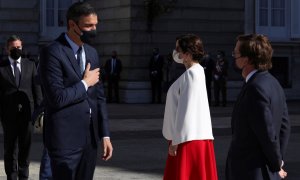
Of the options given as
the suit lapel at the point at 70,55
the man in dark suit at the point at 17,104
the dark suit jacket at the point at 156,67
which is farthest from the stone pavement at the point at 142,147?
the suit lapel at the point at 70,55

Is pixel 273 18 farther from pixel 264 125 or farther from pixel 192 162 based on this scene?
pixel 264 125

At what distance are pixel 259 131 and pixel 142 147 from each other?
8260mm

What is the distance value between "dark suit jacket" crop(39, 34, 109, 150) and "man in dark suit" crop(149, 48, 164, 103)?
18.7 meters

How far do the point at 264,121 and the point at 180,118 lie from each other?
1733 mm

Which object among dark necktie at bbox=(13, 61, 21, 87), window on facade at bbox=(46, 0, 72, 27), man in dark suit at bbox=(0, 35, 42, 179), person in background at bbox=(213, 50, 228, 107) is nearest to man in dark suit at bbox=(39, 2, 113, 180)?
man in dark suit at bbox=(0, 35, 42, 179)

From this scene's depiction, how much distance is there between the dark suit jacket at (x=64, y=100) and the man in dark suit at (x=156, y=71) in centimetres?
1870

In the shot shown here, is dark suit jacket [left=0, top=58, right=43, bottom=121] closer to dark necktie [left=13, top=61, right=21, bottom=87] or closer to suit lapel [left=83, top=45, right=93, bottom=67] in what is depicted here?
dark necktie [left=13, top=61, right=21, bottom=87]

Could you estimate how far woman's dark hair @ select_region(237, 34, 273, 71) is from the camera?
558 centimetres

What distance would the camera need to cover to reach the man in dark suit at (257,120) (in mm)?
5461

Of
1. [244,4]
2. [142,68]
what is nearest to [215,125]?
[142,68]

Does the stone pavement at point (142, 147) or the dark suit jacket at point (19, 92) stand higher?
the dark suit jacket at point (19, 92)

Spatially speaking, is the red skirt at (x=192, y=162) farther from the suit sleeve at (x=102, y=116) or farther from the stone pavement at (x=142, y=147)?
the stone pavement at (x=142, y=147)

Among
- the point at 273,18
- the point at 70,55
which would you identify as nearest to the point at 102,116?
the point at 70,55

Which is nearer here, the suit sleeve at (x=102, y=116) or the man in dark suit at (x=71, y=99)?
the man in dark suit at (x=71, y=99)
